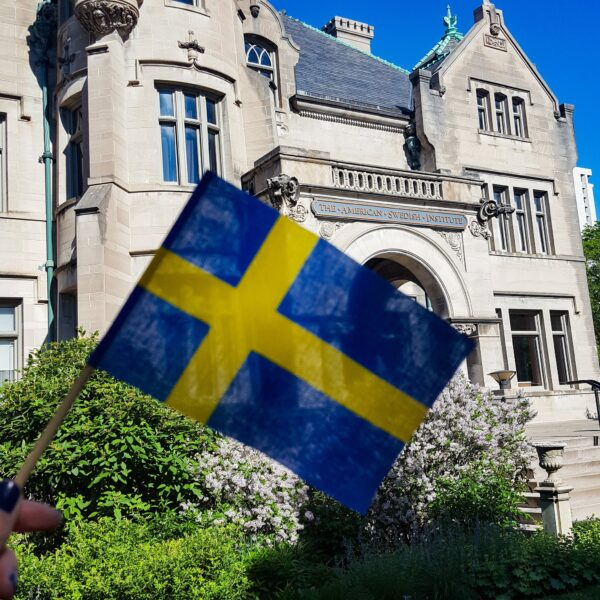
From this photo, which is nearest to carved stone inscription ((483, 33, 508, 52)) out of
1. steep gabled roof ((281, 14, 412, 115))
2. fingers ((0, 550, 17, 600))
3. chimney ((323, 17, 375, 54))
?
steep gabled roof ((281, 14, 412, 115))

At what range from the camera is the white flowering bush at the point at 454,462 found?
917cm

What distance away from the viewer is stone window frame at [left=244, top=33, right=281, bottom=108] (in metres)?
19.4

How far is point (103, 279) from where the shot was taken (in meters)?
14.5

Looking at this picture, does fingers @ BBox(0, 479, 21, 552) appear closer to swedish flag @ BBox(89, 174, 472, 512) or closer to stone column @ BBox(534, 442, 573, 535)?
swedish flag @ BBox(89, 174, 472, 512)

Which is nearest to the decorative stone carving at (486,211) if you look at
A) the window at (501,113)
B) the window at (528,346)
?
the window at (528,346)

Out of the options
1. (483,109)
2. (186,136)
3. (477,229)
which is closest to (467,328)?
(477,229)

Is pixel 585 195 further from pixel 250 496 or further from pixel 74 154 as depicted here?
pixel 250 496

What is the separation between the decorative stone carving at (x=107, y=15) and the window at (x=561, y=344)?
15.3 metres

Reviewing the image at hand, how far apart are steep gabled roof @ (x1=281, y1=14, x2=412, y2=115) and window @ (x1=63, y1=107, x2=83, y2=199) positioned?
617cm

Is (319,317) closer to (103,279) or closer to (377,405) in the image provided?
(377,405)

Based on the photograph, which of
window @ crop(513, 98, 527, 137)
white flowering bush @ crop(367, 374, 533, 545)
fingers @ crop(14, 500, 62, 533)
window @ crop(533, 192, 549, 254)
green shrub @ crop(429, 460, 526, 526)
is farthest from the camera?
window @ crop(513, 98, 527, 137)

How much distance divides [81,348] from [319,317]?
742 cm

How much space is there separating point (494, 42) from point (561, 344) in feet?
33.1


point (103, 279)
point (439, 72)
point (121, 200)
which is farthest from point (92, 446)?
point (439, 72)
